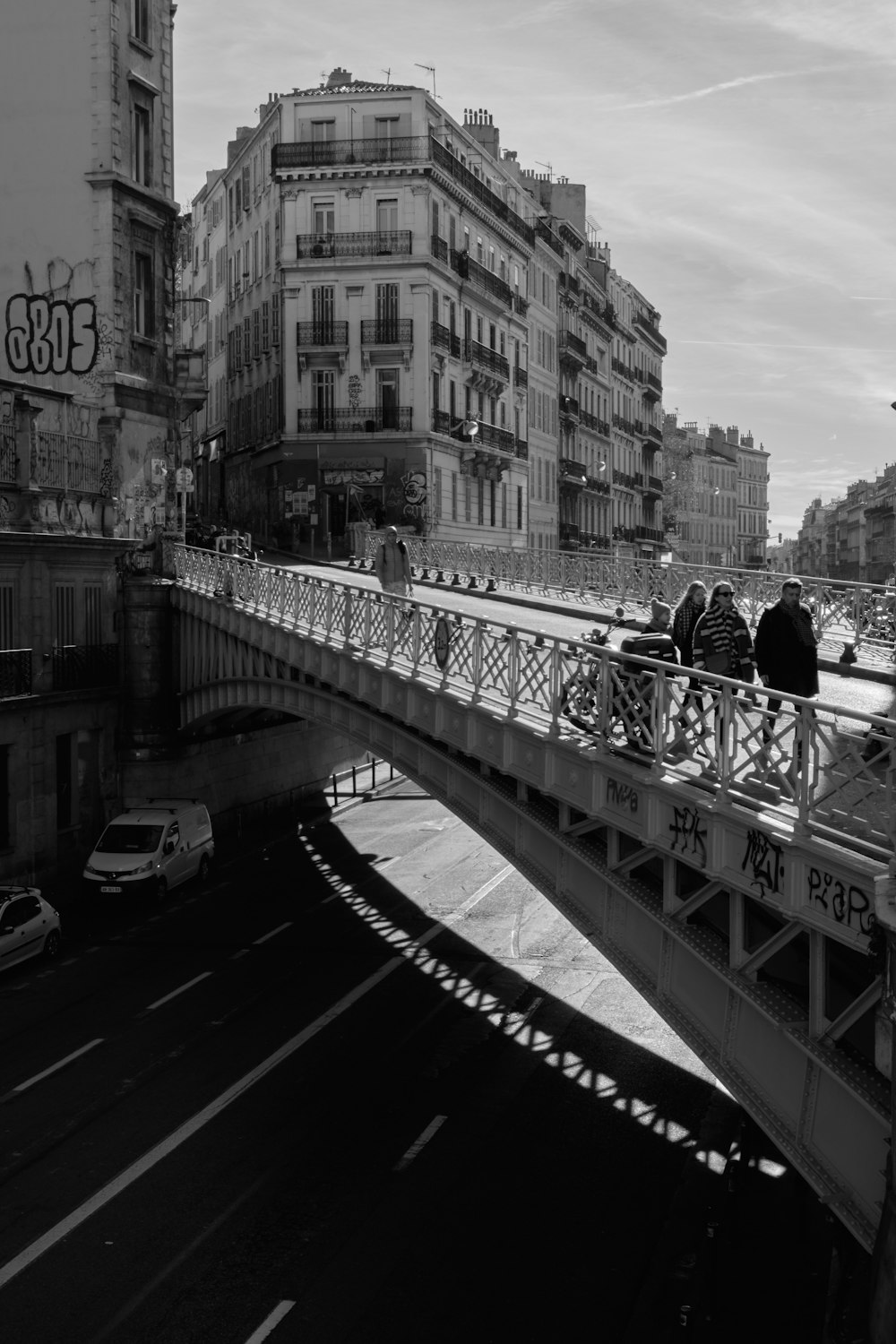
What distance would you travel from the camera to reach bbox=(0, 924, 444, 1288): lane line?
52.8ft

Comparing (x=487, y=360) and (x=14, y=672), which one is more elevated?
(x=487, y=360)

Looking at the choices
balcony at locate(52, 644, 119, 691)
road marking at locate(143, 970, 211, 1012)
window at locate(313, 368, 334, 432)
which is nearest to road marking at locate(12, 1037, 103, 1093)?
road marking at locate(143, 970, 211, 1012)

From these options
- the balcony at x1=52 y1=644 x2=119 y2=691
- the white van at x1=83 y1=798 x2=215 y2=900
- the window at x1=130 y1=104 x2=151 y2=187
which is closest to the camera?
the white van at x1=83 y1=798 x2=215 y2=900

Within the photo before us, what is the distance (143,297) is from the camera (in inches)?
1629

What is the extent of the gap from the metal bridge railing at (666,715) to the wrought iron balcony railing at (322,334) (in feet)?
120

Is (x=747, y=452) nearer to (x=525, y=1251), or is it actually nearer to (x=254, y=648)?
(x=254, y=648)

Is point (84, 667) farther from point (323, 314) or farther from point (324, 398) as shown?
point (323, 314)

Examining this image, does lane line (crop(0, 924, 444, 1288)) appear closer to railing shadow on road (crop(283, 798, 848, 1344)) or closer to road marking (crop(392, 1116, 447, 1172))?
railing shadow on road (crop(283, 798, 848, 1344))

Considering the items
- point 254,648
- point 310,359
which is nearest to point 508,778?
point 254,648

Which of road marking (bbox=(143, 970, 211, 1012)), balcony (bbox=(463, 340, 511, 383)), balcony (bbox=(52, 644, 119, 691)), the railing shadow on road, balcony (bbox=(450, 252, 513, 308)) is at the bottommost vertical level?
road marking (bbox=(143, 970, 211, 1012))

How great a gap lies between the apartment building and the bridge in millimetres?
15807

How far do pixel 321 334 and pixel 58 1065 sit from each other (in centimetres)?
4268

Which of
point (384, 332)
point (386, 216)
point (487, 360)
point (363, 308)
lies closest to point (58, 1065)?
point (384, 332)

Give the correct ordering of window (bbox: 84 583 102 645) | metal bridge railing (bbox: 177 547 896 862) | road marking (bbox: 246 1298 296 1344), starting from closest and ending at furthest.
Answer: metal bridge railing (bbox: 177 547 896 862) → road marking (bbox: 246 1298 296 1344) → window (bbox: 84 583 102 645)
